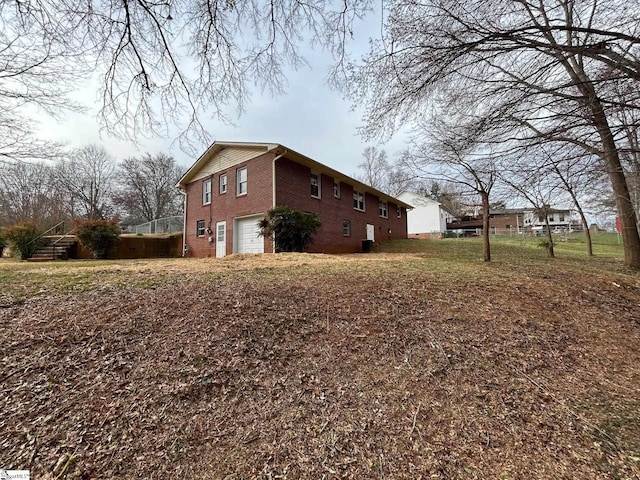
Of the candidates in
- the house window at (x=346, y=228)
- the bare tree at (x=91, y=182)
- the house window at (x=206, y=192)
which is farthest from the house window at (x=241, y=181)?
the bare tree at (x=91, y=182)

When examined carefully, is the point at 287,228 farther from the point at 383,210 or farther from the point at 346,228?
the point at 383,210

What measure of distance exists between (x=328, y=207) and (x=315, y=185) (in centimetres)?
137

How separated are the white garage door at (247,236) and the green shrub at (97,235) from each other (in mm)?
5493

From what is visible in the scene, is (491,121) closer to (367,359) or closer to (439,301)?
(439,301)

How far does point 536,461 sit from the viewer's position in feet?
6.29

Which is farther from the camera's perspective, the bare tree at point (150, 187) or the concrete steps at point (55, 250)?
the bare tree at point (150, 187)

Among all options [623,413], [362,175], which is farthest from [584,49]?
[362,175]

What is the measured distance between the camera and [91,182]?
92.1 ft

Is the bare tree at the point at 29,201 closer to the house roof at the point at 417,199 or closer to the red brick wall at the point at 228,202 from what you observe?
the red brick wall at the point at 228,202

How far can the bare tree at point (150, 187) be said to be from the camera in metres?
31.5

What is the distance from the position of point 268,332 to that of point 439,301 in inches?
101

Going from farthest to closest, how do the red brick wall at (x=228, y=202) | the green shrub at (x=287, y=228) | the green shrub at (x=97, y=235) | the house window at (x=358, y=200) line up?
the house window at (x=358, y=200) < the green shrub at (x=97, y=235) < the red brick wall at (x=228, y=202) < the green shrub at (x=287, y=228)

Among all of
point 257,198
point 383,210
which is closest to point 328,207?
point 257,198

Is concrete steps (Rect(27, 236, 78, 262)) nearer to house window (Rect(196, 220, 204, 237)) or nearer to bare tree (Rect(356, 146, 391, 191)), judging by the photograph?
house window (Rect(196, 220, 204, 237))
